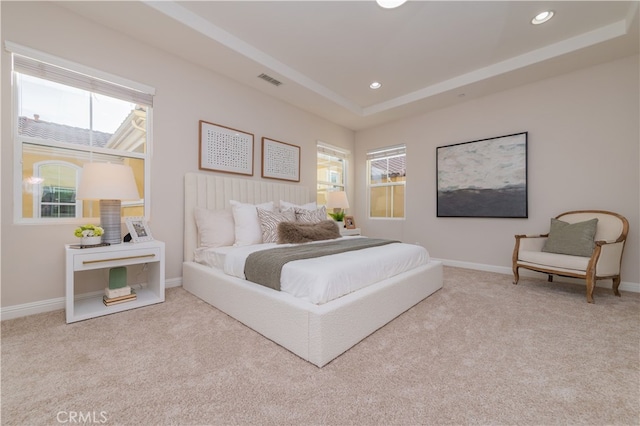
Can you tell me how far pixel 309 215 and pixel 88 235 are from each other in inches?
86.9

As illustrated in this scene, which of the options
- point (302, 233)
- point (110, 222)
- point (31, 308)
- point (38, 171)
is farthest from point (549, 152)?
point (31, 308)

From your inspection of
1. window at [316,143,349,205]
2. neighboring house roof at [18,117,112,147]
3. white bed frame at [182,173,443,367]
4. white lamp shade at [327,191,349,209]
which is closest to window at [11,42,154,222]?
neighboring house roof at [18,117,112,147]

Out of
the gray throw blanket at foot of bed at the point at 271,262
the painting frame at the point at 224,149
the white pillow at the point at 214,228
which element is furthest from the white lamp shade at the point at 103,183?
the gray throw blanket at foot of bed at the point at 271,262

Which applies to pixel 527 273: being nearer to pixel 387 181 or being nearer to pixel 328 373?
pixel 387 181

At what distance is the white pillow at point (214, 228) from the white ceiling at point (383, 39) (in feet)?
5.97

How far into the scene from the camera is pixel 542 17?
2.58 metres

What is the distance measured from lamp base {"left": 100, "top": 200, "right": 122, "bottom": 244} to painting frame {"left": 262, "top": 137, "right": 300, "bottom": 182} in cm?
195

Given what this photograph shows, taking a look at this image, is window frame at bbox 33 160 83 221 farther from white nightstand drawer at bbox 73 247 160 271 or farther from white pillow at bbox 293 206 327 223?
white pillow at bbox 293 206 327 223

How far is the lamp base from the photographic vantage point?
95.4 inches

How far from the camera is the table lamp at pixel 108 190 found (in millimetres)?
2227

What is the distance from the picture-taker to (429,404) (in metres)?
1.26

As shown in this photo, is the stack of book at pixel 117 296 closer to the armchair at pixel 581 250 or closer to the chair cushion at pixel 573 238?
the armchair at pixel 581 250

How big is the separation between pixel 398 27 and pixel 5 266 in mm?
4146

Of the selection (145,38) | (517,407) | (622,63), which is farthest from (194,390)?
(622,63)
